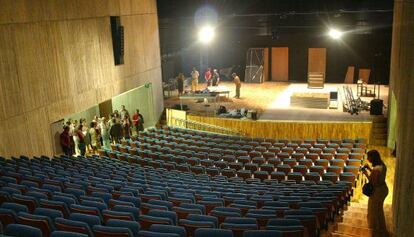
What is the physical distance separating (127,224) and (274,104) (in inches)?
633

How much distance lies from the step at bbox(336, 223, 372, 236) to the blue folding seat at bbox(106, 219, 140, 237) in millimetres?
4103

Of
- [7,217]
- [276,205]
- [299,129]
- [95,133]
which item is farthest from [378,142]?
[7,217]

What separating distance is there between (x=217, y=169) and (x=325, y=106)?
33.9 feet

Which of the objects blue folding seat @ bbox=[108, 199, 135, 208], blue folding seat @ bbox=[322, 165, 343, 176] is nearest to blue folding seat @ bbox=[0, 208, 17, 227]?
blue folding seat @ bbox=[108, 199, 135, 208]

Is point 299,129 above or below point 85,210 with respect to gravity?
below

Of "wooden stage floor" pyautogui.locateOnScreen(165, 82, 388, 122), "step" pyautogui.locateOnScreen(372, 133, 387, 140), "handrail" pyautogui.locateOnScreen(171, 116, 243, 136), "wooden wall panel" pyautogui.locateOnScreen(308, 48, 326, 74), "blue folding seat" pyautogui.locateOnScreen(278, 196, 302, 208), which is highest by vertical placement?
"wooden wall panel" pyautogui.locateOnScreen(308, 48, 326, 74)

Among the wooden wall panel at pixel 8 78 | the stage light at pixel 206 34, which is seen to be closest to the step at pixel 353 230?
the wooden wall panel at pixel 8 78

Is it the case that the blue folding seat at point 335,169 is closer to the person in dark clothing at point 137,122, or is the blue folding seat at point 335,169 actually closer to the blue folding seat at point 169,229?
the blue folding seat at point 169,229

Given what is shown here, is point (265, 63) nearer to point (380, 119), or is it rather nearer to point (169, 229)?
point (380, 119)

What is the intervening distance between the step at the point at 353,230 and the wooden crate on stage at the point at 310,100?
12.2 meters

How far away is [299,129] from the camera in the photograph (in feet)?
55.2

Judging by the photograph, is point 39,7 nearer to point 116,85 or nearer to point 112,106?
point 116,85

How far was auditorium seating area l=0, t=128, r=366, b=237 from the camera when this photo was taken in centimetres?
545

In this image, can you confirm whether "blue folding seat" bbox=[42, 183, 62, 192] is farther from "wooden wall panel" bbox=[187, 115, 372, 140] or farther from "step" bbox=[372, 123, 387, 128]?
"step" bbox=[372, 123, 387, 128]
